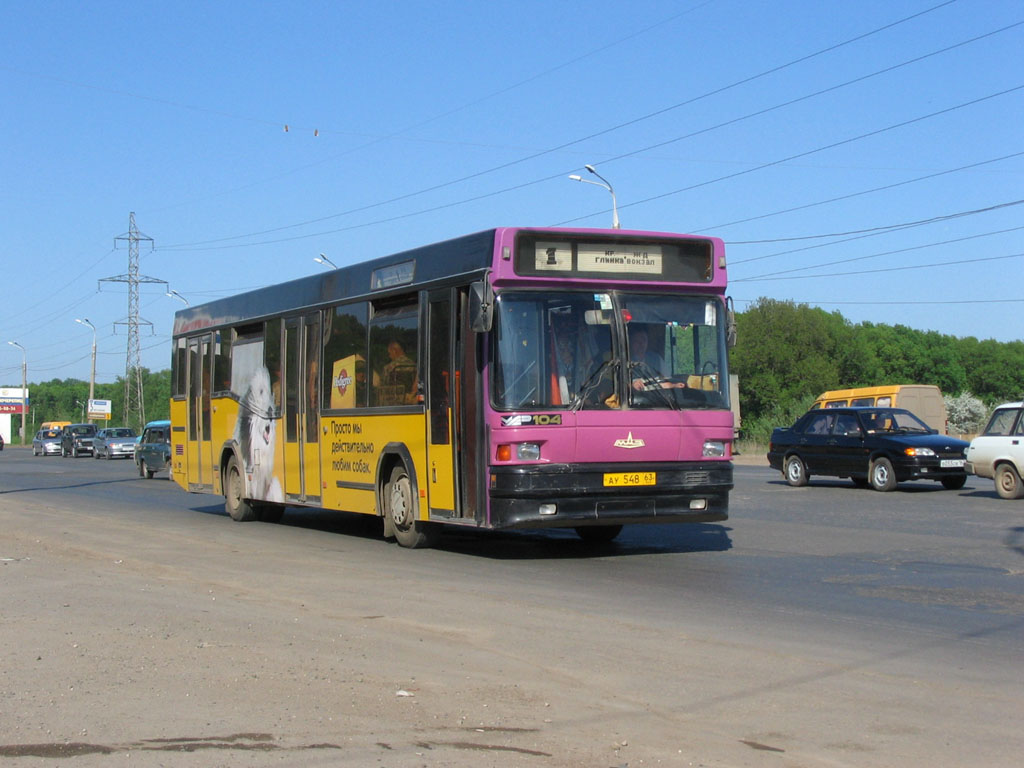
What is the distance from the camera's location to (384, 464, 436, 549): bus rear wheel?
45.0 feet

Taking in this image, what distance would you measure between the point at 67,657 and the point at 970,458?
17685mm

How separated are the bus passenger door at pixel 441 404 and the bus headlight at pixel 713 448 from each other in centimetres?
257

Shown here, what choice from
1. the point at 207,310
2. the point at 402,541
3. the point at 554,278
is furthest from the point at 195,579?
the point at 207,310

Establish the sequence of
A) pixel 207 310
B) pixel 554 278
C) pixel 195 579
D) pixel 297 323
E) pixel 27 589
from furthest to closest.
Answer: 1. pixel 207 310
2. pixel 297 323
3. pixel 554 278
4. pixel 195 579
5. pixel 27 589

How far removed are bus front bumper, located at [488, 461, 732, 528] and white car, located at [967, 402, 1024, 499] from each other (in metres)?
9.84

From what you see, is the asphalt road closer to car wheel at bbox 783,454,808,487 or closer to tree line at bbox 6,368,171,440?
car wheel at bbox 783,454,808,487

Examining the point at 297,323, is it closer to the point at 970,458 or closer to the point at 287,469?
the point at 287,469

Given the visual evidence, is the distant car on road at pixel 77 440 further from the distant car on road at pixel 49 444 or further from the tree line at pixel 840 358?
the tree line at pixel 840 358

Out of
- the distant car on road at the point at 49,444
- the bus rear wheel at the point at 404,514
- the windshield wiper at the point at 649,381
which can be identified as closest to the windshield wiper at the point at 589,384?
the windshield wiper at the point at 649,381

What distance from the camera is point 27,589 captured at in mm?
10414

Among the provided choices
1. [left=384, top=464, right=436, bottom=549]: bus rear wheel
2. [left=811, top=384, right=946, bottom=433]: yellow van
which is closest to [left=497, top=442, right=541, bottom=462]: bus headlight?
[left=384, top=464, right=436, bottom=549]: bus rear wheel

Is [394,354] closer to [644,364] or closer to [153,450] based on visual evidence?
[644,364]

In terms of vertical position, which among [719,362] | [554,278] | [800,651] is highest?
[554,278]

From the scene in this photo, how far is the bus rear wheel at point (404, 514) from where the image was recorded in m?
13.7
